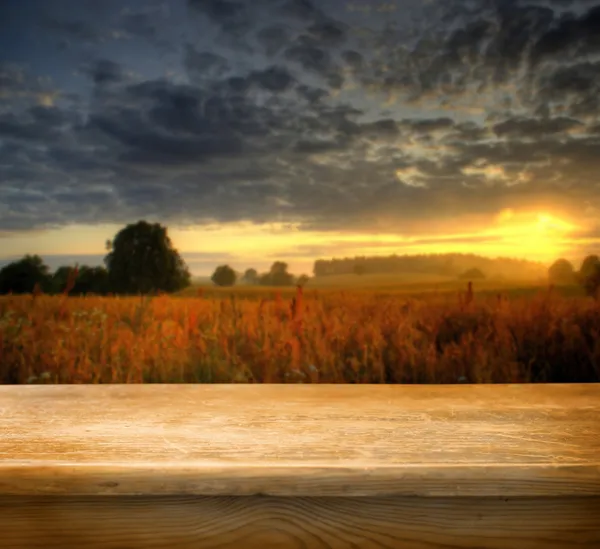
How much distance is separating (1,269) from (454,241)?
153cm

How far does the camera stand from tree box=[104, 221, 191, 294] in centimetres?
219

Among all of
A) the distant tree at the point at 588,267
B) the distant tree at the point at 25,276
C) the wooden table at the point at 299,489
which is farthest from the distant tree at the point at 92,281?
the distant tree at the point at 588,267

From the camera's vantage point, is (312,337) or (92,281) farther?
(92,281)

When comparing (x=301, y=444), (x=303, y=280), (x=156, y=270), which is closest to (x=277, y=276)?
(x=303, y=280)

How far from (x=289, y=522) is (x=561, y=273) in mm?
1591

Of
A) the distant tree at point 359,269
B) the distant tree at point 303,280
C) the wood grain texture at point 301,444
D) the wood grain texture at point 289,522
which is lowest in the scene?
the wood grain texture at point 289,522

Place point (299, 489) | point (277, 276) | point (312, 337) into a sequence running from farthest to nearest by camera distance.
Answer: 1. point (277, 276)
2. point (312, 337)
3. point (299, 489)

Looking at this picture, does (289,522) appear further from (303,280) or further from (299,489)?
(303,280)

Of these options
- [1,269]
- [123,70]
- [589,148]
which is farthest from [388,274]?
[1,269]

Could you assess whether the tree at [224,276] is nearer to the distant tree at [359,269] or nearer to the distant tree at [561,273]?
the distant tree at [359,269]

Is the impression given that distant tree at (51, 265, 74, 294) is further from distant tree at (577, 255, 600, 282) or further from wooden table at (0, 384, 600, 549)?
distant tree at (577, 255, 600, 282)

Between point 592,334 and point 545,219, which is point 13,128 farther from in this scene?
point 592,334

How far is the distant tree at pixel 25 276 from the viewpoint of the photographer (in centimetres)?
220

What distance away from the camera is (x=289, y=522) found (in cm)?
85
